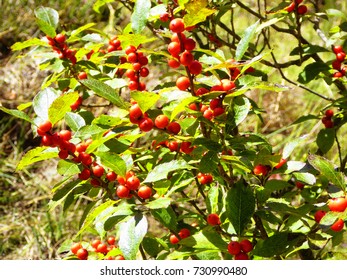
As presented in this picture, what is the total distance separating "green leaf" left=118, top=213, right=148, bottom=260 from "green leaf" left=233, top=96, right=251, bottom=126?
0.37 meters

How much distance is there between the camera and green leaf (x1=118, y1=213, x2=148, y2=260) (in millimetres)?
1322

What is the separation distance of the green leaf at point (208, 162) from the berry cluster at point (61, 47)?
73 cm

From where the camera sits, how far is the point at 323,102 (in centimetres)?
469

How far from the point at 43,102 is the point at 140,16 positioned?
0.38 m

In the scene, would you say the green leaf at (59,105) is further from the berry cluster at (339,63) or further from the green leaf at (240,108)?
the berry cluster at (339,63)

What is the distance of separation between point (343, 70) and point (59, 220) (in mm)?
2391

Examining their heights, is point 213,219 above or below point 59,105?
below

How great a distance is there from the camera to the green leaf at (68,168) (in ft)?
4.66

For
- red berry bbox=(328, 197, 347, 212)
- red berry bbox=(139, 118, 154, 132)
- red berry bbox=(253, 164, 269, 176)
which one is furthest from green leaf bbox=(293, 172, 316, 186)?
red berry bbox=(139, 118, 154, 132)

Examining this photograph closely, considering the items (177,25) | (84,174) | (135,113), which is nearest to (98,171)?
(84,174)

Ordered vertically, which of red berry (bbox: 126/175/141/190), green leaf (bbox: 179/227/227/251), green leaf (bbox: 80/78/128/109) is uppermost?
green leaf (bbox: 80/78/128/109)

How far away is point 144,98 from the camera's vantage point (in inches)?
49.4

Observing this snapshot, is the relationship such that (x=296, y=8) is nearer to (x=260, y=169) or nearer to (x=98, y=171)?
(x=260, y=169)

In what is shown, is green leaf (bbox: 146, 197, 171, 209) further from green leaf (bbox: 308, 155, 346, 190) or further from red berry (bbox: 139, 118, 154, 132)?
green leaf (bbox: 308, 155, 346, 190)
